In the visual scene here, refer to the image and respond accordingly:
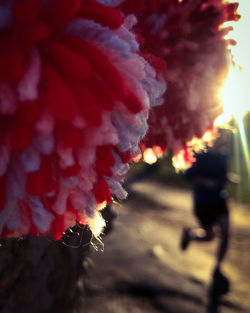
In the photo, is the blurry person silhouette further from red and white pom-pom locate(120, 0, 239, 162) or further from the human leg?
red and white pom-pom locate(120, 0, 239, 162)

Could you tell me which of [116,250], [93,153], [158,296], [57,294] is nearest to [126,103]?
[93,153]

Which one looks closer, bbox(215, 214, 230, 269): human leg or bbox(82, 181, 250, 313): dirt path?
bbox(82, 181, 250, 313): dirt path

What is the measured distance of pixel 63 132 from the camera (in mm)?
425

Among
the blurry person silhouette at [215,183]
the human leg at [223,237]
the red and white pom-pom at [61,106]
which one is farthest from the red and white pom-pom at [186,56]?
the human leg at [223,237]

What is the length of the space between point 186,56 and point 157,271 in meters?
2.49

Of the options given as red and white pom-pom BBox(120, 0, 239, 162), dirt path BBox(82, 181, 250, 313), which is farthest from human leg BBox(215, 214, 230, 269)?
red and white pom-pom BBox(120, 0, 239, 162)

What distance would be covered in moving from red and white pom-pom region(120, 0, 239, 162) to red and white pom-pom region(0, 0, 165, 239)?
0.64 ft

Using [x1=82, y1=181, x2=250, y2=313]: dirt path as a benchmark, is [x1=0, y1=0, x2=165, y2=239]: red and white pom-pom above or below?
below

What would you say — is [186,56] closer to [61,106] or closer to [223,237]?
[61,106]

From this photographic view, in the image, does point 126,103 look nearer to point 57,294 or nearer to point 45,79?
point 45,79

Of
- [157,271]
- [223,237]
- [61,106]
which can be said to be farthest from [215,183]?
[61,106]

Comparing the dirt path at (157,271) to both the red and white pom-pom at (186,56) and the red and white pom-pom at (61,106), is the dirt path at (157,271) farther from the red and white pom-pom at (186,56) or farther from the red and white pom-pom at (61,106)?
the red and white pom-pom at (61,106)

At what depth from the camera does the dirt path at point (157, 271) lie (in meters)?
2.39

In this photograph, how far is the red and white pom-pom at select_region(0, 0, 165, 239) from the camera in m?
0.40
